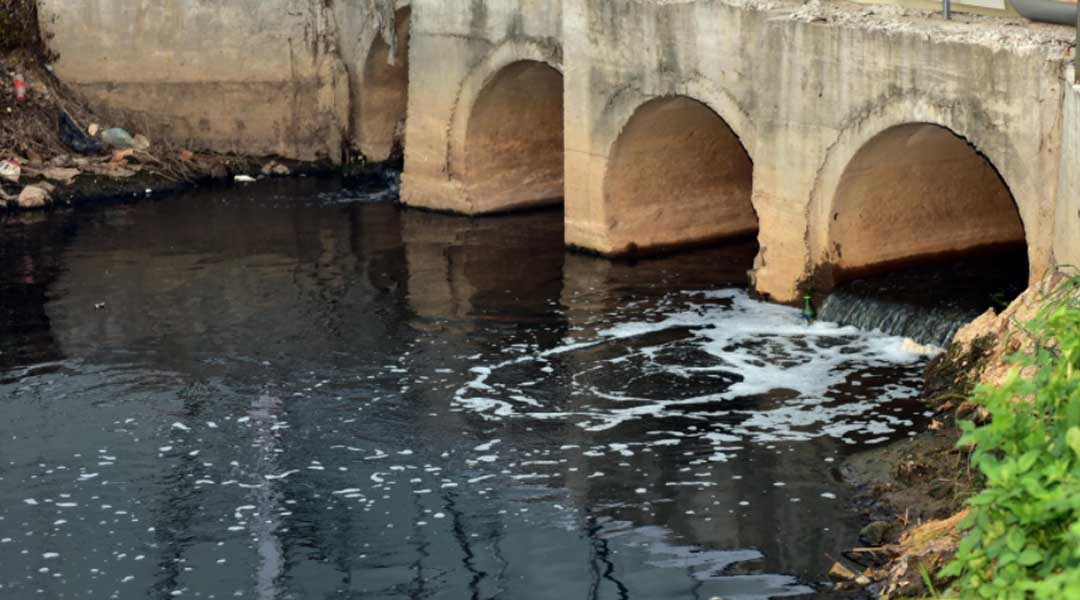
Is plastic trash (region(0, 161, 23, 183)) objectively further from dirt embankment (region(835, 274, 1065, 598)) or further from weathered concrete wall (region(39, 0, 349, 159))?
dirt embankment (region(835, 274, 1065, 598))

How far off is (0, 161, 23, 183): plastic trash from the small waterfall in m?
12.8

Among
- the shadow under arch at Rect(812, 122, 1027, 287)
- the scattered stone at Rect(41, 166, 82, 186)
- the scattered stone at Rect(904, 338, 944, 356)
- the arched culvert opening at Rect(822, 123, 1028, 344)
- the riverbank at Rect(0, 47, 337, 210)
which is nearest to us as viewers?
the scattered stone at Rect(904, 338, 944, 356)

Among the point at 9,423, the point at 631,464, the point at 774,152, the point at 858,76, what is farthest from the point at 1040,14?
the point at 9,423

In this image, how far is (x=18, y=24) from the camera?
1115 inches

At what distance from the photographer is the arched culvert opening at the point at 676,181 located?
2316 cm

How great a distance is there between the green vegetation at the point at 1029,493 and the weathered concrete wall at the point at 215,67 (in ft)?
67.2

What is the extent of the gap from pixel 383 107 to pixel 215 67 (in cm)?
263

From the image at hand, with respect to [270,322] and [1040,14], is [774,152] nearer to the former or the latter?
[1040,14]

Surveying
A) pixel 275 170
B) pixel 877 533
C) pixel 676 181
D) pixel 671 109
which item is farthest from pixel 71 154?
pixel 877 533

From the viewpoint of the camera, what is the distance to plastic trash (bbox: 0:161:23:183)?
27.4 m

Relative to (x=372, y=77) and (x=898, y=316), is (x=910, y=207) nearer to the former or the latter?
(x=898, y=316)

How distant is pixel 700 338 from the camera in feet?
65.8

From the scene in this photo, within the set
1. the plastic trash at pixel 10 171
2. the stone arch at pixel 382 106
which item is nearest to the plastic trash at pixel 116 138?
the plastic trash at pixel 10 171

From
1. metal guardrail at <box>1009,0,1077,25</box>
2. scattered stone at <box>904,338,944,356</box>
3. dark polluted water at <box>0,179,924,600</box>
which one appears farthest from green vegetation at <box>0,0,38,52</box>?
metal guardrail at <box>1009,0,1077,25</box>
